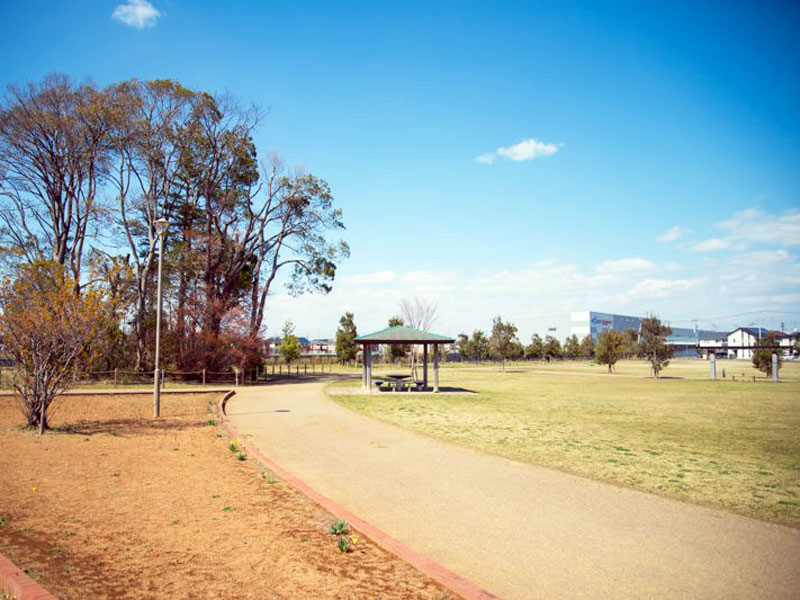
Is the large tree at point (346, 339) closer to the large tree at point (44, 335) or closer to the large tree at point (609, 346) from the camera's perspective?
the large tree at point (609, 346)

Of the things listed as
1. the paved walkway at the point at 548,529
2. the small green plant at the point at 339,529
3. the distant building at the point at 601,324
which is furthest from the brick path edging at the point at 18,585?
the distant building at the point at 601,324

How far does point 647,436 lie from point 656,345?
29.4 meters

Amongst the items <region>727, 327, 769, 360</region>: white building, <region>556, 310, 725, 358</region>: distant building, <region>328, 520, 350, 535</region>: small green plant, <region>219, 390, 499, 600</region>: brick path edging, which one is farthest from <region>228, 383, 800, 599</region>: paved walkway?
<region>727, 327, 769, 360</region>: white building

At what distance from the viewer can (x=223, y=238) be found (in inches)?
1297

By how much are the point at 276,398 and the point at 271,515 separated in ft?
49.9

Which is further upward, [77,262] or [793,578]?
[77,262]

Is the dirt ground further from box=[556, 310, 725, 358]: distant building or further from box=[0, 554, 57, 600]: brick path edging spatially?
box=[556, 310, 725, 358]: distant building

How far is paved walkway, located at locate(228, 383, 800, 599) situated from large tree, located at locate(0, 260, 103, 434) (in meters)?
5.59

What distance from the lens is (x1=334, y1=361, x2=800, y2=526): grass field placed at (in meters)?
7.32

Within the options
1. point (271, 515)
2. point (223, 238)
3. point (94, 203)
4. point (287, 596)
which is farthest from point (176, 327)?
point (287, 596)

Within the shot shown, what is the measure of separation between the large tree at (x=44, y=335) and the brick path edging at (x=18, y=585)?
8.02m

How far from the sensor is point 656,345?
3747 cm

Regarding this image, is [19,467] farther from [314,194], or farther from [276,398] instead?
[314,194]

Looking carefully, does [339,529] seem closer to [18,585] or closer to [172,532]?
[172,532]
